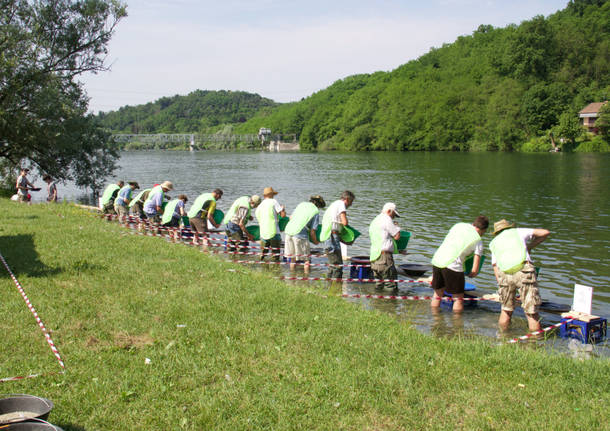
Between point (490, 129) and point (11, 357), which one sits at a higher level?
point (490, 129)

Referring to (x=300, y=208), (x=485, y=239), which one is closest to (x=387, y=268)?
(x=300, y=208)

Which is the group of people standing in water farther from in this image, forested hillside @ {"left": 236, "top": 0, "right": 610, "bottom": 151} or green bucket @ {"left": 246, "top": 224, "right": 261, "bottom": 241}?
forested hillside @ {"left": 236, "top": 0, "right": 610, "bottom": 151}

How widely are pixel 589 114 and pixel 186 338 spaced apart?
9552 centimetres

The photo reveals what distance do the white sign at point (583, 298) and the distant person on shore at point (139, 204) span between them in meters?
15.3

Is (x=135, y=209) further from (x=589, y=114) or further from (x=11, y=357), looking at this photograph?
(x=589, y=114)

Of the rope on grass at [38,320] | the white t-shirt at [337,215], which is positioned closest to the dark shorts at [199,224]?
the white t-shirt at [337,215]

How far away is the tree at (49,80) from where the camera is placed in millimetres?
25109

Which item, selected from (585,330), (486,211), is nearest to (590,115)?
(486,211)

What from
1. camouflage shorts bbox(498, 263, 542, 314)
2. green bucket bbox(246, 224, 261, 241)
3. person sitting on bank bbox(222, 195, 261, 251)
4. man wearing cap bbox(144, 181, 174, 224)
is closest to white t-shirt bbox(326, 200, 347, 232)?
person sitting on bank bbox(222, 195, 261, 251)

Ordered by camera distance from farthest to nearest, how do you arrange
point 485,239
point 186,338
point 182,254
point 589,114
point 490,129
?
point 490,129
point 589,114
point 485,239
point 182,254
point 186,338

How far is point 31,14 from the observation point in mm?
26906

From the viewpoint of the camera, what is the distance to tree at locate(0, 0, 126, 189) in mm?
25109

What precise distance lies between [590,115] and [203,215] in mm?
88546

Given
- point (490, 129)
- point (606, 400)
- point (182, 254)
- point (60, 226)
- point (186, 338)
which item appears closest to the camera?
point (606, 400)
